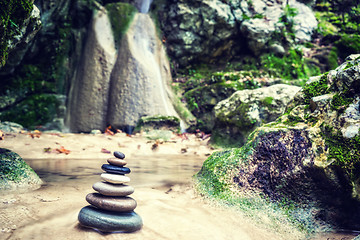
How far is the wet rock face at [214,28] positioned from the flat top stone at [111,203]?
34.0ft

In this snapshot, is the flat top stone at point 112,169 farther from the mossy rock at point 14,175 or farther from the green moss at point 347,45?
the green moss at point 347,45

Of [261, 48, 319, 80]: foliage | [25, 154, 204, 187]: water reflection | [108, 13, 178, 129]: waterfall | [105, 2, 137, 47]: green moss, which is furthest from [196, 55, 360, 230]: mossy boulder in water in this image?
[105, 2, 137, 47]: green moss

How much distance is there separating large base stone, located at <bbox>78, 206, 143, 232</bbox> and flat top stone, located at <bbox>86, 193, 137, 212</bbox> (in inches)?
1.6

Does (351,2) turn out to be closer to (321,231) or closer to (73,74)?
(73,74)

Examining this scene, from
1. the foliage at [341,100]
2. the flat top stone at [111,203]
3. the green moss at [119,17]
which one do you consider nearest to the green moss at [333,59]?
the green moss at [119,17]

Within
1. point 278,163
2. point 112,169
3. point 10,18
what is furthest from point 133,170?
point 10,18

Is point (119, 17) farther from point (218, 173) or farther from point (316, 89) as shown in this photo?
point (218, 173)

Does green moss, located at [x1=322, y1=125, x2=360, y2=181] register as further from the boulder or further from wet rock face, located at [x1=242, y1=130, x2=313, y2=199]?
the boulder

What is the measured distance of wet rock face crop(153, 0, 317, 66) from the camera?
1129 centimetres

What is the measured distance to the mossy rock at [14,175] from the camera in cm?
250

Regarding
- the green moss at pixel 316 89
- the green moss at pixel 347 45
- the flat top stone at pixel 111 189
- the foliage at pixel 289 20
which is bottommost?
the flat top stone at pixel 111 189

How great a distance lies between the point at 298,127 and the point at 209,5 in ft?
32.8

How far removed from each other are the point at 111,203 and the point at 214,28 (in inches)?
424

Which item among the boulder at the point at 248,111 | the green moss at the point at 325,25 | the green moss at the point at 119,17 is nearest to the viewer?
the boulder at the point at 248,111
